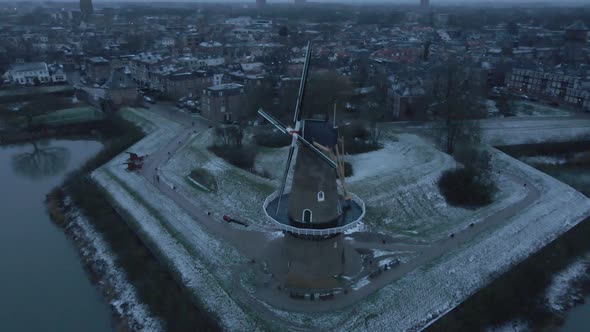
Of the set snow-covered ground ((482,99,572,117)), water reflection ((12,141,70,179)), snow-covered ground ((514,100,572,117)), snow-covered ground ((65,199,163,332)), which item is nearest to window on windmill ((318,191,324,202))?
snow-covered ground ((65,199,163,332))

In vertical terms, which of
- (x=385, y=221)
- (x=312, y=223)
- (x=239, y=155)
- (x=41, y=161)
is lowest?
(x=41, y=161)

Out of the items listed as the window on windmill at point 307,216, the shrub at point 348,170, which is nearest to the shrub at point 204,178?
the shrub at point 348,170

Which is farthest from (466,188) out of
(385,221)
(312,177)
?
(312,177)

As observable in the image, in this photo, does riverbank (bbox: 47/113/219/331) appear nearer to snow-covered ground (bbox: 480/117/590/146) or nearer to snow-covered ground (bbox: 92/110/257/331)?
snow-covered ground (bbox: 92/110/257/331)

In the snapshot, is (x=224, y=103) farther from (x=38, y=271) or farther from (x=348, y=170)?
(x=38, y=271)

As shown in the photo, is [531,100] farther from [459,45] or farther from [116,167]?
[116,167]

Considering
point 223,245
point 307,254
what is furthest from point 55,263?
point 307,254

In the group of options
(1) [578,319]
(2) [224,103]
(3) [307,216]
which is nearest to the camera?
(3) [307,216]
